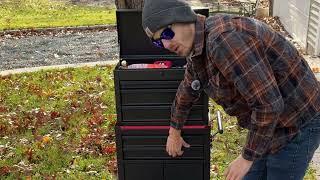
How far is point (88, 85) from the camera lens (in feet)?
27.3

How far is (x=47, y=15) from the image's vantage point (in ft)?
64.2

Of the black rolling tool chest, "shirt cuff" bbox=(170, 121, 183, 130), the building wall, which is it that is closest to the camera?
"shirt cuff" bbox=(170, 121, 183, 130)

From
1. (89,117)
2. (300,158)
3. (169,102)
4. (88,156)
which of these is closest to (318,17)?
(89,117)

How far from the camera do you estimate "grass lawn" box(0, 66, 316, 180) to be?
5.18m

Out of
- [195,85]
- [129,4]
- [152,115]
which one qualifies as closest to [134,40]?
[152,115]

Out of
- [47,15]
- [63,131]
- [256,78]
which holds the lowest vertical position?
[47,15]

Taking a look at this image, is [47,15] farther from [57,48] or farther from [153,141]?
[153,141]

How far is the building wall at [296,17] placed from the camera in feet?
36.6

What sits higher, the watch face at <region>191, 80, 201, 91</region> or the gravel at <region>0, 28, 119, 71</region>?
the watch face at <region>191, 80, 201, 91</region>

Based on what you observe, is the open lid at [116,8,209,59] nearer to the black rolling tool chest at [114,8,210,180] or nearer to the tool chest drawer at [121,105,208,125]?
the black rolling tool chest at [114,8,210,180]

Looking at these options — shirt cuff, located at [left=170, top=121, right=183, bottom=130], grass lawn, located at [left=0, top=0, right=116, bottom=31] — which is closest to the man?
shirt cuff, located at [left=170, top=121, right=183, bottom=130]

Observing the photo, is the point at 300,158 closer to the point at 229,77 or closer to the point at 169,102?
the point at 229,77

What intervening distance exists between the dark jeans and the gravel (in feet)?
28.9

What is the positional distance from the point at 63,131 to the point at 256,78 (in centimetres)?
449
